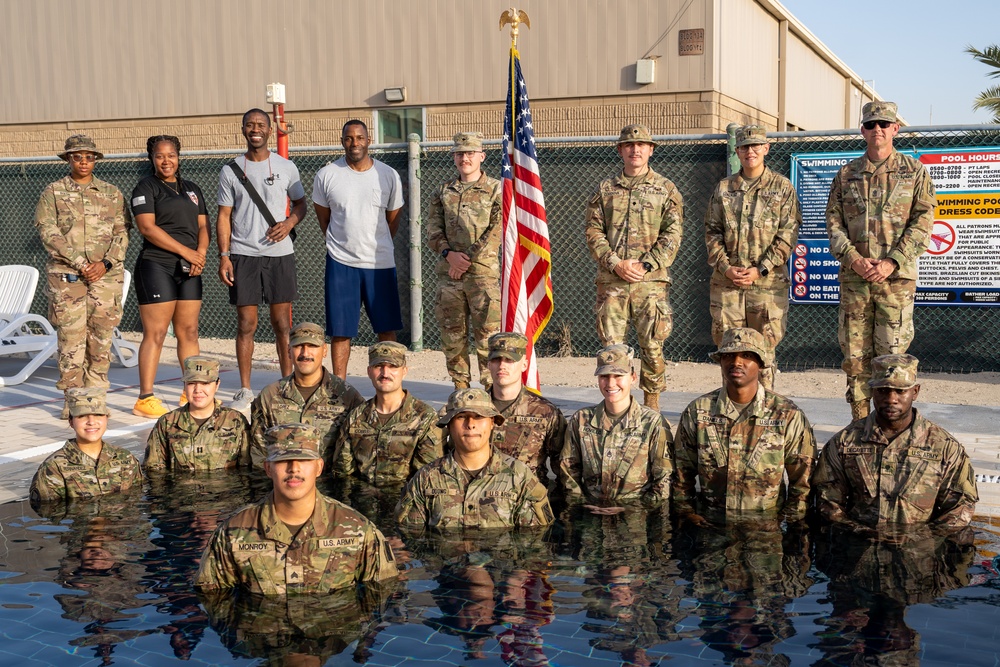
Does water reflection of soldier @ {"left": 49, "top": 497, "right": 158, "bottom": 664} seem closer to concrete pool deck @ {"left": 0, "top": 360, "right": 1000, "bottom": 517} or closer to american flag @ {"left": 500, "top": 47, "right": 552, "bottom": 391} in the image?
concrete pool deck @ {"left": 0, "top": 360, "right": 1000, "bottom": 517}

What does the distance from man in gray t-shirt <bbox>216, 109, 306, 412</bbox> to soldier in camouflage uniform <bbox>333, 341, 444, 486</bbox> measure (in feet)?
5.80

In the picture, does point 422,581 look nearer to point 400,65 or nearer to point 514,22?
point 514,22

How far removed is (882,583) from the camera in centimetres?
483

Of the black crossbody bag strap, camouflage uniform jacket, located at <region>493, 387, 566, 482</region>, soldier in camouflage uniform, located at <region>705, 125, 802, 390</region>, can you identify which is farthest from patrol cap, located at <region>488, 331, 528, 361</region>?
the black crossbody bag strap

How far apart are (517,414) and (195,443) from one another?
220 centimetres

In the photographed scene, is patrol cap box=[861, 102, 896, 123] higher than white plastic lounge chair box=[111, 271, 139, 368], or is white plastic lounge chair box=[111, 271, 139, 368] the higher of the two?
patrol cap box=[861, 102, 896, 123]

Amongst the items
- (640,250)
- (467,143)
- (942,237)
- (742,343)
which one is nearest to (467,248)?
(467,143)

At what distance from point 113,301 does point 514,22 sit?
3.83 m

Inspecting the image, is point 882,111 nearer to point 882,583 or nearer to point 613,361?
point 613,361

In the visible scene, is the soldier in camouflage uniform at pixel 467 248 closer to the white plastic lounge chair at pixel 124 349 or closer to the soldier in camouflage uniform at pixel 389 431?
the soldier in camouflage uniform at pixel 389 431

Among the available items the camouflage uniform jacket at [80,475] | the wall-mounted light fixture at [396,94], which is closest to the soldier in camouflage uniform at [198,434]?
the camouflage uniform jacket at [80,475]

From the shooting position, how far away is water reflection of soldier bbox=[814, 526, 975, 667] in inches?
162

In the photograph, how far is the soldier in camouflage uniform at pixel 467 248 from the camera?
7688 millimetres

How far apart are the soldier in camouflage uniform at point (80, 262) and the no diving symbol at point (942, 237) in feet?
23.0
